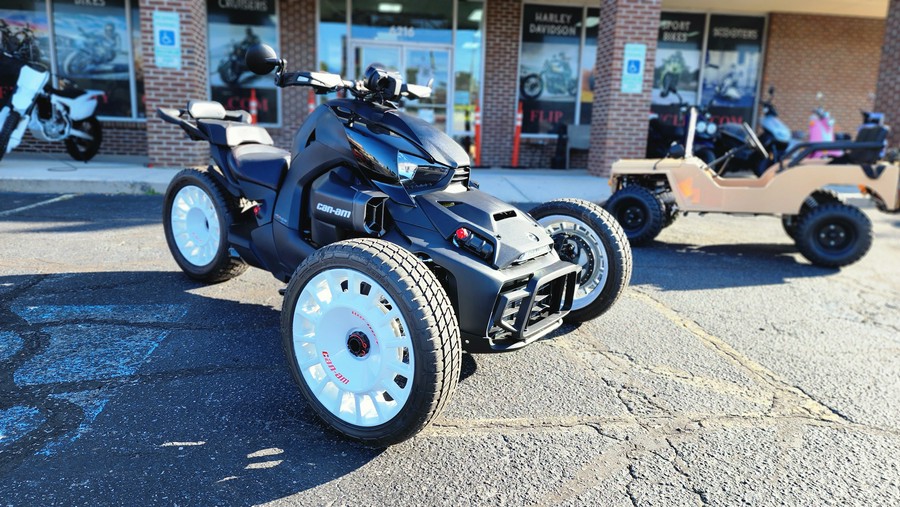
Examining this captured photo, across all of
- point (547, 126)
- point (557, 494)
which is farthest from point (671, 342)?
point (547, 126)

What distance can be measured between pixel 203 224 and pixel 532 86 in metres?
10.6

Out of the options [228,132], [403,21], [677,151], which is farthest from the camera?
[403,21]

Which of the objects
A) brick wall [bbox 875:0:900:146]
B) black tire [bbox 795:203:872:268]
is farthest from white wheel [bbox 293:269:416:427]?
brick wall [bbox 875:0:900:146]

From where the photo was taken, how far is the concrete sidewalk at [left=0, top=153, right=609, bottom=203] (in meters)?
8.22

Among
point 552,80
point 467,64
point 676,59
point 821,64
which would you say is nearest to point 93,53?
point 467,64

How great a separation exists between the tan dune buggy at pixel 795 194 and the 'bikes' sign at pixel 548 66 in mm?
7509

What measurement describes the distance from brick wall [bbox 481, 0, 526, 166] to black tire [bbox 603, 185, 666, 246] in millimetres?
7431

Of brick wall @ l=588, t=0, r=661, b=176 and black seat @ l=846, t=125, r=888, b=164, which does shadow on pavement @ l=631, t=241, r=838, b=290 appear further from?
brick wall @ l=588, t=0, r=661, b=176

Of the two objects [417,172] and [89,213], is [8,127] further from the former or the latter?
[417,172]

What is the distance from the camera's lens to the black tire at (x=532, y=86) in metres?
13.6

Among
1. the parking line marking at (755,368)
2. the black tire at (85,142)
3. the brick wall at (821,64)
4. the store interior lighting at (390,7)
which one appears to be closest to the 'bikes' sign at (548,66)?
the store interior lighting at (390,7)

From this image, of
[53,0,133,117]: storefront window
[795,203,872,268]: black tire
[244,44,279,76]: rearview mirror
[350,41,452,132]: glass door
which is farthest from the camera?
[350,41,452,132]: glass door

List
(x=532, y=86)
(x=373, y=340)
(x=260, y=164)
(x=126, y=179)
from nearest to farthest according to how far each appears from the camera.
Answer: (x=373, y=340) < (x=260, y=164) < (x=126, y=179) < (x=532, y=86)

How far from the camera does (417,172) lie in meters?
2.86
